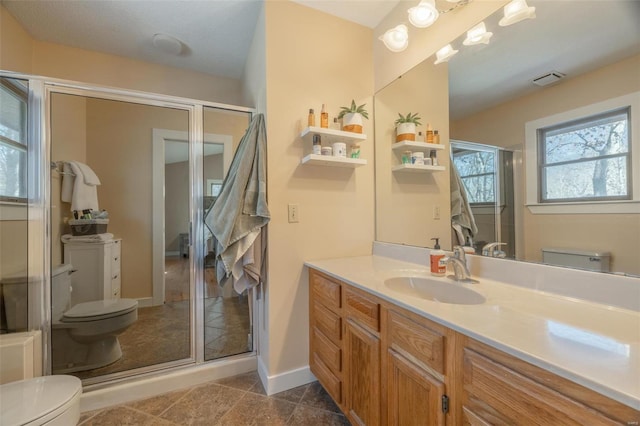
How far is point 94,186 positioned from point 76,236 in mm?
349

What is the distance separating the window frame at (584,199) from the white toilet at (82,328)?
2.49 meters

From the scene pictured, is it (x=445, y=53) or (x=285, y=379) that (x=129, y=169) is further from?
(x=445, y=53)

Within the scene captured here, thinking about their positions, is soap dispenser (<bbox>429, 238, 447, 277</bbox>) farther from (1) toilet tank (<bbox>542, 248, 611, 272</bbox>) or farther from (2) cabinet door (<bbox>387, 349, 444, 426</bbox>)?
(2) cabinet door (<bbox>387, 349, 444, 426</bbox>)

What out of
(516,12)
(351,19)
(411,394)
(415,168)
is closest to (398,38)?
(351,19)

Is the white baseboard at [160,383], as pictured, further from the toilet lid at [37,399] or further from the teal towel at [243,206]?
the teal towel at [243,206]

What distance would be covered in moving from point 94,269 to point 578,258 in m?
2.66

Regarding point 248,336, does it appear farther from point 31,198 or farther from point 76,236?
point 31,198

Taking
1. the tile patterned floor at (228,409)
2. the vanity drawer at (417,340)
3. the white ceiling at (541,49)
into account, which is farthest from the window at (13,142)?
the white ceiling at (541,49)

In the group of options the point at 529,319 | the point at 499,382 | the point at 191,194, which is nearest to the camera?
the point at 499,382

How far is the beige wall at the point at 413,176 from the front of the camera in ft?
5.20

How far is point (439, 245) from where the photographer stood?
152 centimetres

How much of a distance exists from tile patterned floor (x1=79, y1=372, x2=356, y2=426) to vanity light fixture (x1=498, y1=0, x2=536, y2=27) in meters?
2.18

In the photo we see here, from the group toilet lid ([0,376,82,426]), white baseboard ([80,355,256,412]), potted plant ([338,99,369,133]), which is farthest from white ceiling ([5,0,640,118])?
toilet lid ([0,376,82,426])

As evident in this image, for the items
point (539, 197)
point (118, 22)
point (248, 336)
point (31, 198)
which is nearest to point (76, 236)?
point (31, 198)
